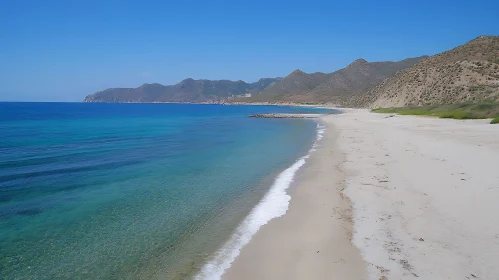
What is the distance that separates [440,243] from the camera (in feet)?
21.0

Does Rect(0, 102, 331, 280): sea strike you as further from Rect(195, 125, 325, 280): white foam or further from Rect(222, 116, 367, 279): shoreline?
Rect(222, 116, 367, 279): shoreline

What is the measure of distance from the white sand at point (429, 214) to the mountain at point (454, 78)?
163 feet

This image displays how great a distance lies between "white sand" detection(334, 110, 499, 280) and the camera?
18.5 feet

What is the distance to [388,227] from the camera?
24.6 feet

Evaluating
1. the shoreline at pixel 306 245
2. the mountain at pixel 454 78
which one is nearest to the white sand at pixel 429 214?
the shoreline at pixel 306 245

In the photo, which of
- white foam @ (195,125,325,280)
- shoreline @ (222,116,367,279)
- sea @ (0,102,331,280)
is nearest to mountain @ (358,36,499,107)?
white foam @ (195,125,325,280)

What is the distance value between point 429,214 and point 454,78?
231 feet

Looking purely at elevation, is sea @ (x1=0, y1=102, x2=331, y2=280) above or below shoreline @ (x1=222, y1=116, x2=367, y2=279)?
below

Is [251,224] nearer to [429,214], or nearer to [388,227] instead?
[388,227]

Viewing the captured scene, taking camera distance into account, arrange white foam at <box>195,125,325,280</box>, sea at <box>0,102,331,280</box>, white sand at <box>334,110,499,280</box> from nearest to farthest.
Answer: white sand at <box>334,110,499,280</box> < white foam at <box>195,125,325,280</box> < sea at <box>0,102,331,280</box>

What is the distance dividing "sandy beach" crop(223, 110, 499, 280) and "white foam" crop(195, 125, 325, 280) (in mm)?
213

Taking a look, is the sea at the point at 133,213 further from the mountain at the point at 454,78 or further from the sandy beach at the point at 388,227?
the mountain at the point at 454,78

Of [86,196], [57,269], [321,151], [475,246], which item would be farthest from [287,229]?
[321,151]

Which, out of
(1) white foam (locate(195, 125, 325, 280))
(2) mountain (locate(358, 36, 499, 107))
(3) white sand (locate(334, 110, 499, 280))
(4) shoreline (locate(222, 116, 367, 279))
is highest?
(2) mountain (locate(358, 36, 499, 107))
